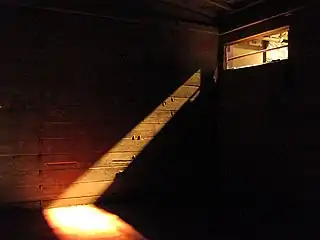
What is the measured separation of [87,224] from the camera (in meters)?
3.20

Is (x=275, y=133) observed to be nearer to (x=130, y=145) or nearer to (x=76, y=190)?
(x=130, y=145)

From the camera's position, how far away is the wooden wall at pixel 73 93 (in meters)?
3.57

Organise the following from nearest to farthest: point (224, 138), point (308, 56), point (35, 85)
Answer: point (308, 56) < point (35, 85) < point (224, 138)

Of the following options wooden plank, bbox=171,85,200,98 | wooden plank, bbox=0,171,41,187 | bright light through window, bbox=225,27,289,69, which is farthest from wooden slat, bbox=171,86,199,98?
wooden plank, bbox=0,171,41,187

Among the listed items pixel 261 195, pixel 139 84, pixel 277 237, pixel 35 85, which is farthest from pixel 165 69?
pixel 277 237

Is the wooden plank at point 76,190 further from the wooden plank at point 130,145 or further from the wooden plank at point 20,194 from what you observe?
the wooden plank at point 130,145

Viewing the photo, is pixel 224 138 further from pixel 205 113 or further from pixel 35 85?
pixel 35 85

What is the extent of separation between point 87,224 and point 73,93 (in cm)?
142

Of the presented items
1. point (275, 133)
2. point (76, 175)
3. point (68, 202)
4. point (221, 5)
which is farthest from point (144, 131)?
point (221, 5)

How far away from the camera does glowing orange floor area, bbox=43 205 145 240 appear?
292cm

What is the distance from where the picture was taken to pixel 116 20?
13.2ft

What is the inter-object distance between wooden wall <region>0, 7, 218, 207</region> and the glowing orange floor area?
23cm

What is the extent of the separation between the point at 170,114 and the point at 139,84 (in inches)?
21.7

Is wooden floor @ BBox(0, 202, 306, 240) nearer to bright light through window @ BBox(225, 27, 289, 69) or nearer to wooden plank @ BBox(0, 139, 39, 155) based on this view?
wooden plank @ BBox(0, 139, 39, 155)
